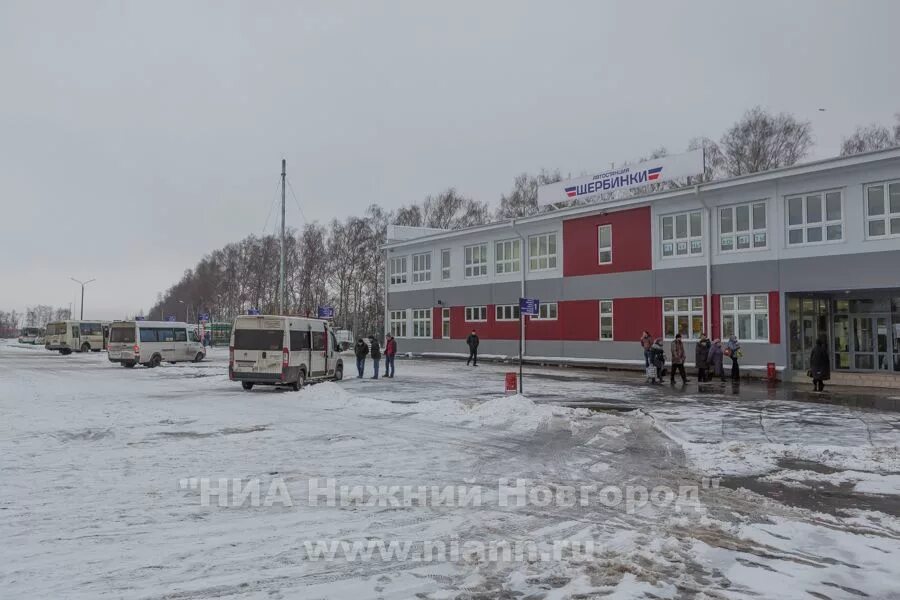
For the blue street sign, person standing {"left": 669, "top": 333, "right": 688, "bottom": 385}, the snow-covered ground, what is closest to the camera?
the snow-covered ground

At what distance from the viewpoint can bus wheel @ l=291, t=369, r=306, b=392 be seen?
19489mm

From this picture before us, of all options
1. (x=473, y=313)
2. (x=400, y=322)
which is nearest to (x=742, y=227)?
(x=473, y=313)

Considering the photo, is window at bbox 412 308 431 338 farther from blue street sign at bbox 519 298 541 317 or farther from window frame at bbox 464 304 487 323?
blue street sign at bbox 519 298 541 317

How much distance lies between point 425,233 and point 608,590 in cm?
4059

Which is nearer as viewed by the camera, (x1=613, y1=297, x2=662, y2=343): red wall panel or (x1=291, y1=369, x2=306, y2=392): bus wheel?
(x1=291, y1=369, x2=306, y2=392): bus wheel

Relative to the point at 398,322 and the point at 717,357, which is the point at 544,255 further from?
the point at 398,322

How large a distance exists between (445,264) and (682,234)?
53.7 feet

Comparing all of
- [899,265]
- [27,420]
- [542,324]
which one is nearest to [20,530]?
[27,420]

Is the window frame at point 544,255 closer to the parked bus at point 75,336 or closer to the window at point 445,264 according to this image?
the window at point 445,264

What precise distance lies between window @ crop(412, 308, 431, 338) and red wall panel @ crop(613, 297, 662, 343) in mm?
14388

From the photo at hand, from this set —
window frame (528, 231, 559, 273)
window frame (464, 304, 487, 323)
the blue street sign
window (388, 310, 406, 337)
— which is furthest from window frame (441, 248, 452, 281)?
the blue street sign

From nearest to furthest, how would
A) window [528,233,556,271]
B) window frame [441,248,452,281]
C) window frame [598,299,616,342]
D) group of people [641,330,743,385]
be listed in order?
group of people [641,330,743,385] < window frame [598,299,616,342] < window [528,233,556,271] < window frame [441,248,452,281]

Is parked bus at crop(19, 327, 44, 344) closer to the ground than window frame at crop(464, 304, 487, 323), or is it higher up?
closer to the ground

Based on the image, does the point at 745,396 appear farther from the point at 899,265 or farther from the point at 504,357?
the point at 504,357
